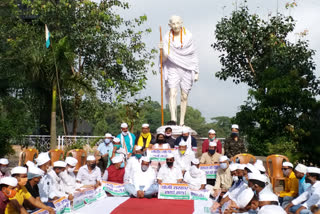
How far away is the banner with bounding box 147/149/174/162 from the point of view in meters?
11.4

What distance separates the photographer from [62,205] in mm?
8555

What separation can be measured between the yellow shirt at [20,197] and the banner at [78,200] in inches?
91.2

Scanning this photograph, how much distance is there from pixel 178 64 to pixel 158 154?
3690 millimetres

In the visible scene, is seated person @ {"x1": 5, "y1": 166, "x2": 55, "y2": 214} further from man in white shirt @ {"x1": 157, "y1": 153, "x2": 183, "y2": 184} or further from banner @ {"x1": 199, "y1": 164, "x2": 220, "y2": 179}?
banner @ {"x1": 199, "y1": 164, "x2": 220, "y2": 179}

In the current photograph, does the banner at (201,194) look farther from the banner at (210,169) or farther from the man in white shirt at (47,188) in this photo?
the man in white shirt at (47,188)

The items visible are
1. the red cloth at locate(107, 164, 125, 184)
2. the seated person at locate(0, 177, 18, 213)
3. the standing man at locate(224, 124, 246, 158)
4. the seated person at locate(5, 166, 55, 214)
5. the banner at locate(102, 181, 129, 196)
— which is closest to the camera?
the seated person at locate(0, 177, 18, 213)

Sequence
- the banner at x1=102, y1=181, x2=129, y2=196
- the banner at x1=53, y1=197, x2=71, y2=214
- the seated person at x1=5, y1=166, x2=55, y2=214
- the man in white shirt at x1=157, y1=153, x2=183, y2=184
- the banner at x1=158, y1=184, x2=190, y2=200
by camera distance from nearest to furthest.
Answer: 1. the seated person at x1=5, y1=166, x2=55, y2=214
2. the banner at x1=53, y1=197, x2=71, y2=214
3. the banner at x1=158, y1=184, x2=190, y2=200
4. the banner at x1=102, y1=181, x2=129, y2=196
5. the man in white shirt at x1=157, y1=153, x2=183, y2=184

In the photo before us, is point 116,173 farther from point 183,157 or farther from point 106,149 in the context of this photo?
point 183,157

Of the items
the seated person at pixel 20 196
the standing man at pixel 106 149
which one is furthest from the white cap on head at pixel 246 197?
the standing man at pixel 106 149

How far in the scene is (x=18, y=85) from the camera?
18.0 metres

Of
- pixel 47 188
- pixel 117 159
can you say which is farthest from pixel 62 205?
pixel 117 159

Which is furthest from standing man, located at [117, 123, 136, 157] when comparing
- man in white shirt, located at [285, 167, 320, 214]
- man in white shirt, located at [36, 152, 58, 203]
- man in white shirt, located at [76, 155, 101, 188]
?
man in white shirt, located at [285, 167, 320, 214]

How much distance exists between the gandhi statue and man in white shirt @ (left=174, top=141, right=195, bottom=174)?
264 centimetres

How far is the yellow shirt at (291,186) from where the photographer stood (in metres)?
8.80
